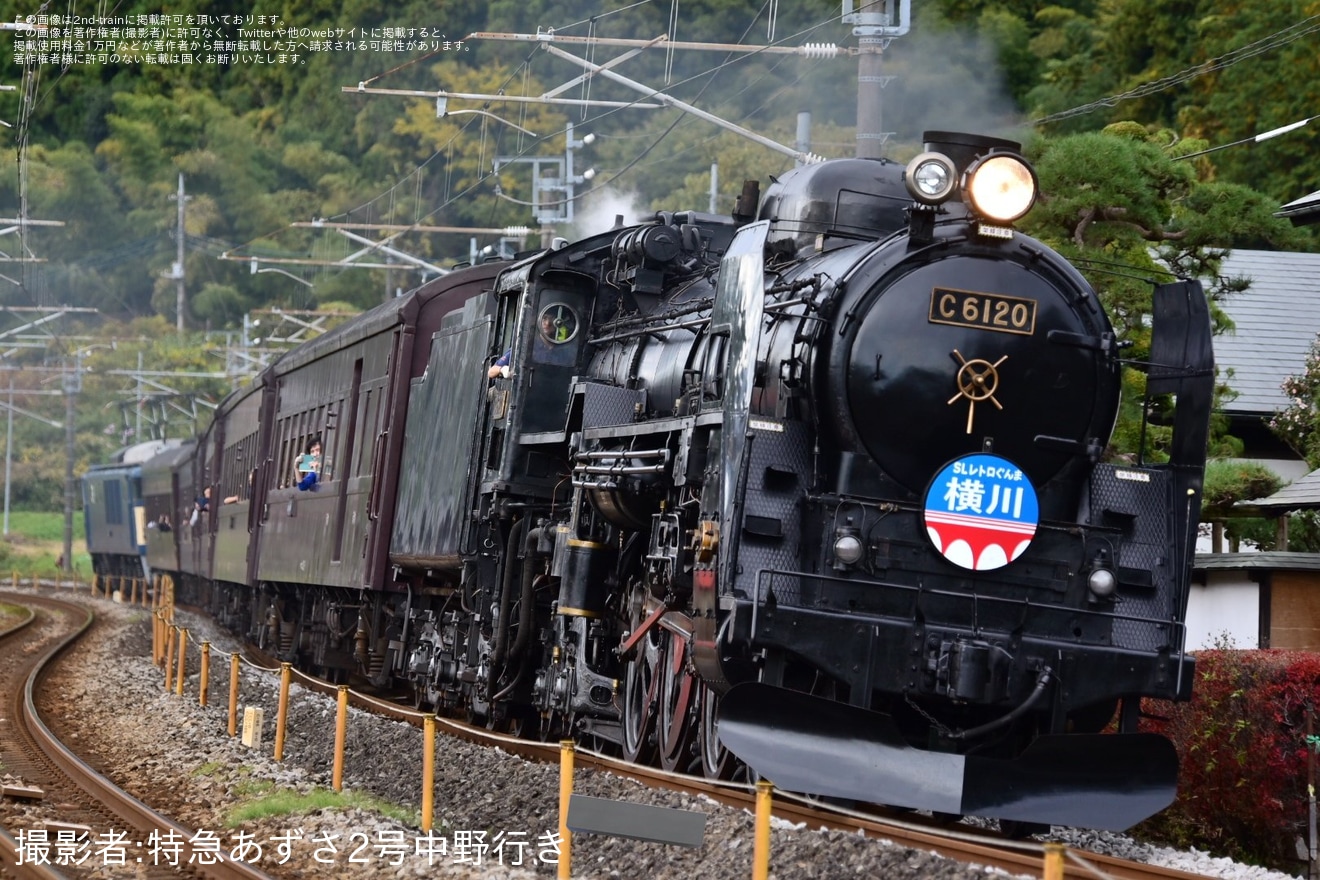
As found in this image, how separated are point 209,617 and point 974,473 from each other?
27433 mm

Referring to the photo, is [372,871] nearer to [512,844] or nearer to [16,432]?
[512,844]

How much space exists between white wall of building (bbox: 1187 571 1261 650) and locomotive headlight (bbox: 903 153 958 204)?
7049mm

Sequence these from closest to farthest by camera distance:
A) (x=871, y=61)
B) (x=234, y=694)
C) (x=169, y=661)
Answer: (x=871, y=61), (x=234, y=694), (x=169, y=661)

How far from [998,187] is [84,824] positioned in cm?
624

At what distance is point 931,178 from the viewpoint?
8992 mm

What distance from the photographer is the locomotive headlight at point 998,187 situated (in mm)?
8992

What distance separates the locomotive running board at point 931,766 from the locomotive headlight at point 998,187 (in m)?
2.66

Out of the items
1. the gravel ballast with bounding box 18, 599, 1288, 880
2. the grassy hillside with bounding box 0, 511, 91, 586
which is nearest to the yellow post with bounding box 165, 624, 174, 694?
the gravel ballast with bounding box 18, 599, 1288, 880

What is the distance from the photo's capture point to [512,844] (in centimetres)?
919

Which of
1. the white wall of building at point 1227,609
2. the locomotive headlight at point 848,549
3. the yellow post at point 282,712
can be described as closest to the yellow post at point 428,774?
the locomotive headlight at point 848,549

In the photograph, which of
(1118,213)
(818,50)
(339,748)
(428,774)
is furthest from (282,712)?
(1118,213)

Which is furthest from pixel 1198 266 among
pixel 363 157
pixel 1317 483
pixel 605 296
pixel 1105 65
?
pixel 363 157

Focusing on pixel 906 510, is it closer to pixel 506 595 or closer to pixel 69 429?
pixel 506 595

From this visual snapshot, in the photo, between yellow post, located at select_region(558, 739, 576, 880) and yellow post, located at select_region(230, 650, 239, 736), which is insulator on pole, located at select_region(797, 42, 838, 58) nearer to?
yellow post, located at select_region(230, 650, 239, 736)
